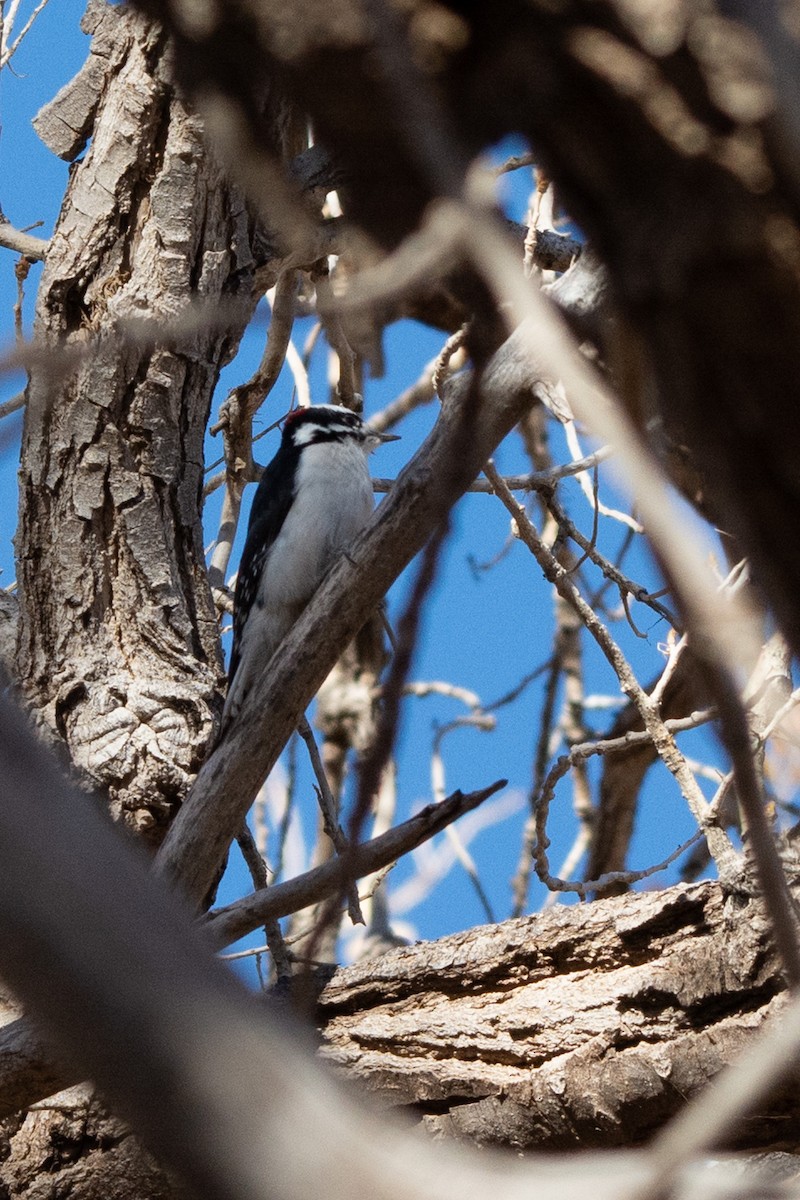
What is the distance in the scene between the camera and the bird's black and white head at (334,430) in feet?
18.1

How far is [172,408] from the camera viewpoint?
12.2ft

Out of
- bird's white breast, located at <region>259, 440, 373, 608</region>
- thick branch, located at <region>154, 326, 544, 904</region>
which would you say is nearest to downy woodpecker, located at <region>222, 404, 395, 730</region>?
bird's white breast, located at <region>259, 440, 373, 608</region>

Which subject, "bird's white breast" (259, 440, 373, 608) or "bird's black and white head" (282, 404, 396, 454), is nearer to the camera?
"bird's white breast" (259, 440, 373, 608)

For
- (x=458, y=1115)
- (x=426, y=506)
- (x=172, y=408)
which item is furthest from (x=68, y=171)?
(x=458, y=1115)

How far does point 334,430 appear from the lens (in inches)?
218

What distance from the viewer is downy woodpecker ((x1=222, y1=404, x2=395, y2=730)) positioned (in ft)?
15.7

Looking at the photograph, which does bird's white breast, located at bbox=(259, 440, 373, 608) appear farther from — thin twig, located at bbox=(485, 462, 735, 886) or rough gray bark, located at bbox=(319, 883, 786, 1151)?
rough gray bark, located at bbox=(319, 883, 786, 1151)

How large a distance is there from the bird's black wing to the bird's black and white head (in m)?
0.10

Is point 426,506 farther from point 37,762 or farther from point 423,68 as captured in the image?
point 37,762

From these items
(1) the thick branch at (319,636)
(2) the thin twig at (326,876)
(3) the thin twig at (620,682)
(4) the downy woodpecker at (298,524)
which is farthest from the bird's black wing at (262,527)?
(2) the thin twig at (326,876)

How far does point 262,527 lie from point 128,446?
64.3 inches

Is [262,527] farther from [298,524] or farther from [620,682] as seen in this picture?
[620,682]

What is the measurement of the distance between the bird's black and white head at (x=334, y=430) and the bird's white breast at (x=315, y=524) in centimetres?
23

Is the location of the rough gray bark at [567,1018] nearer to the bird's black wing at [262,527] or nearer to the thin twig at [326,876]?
the thin twig at [326,876]
